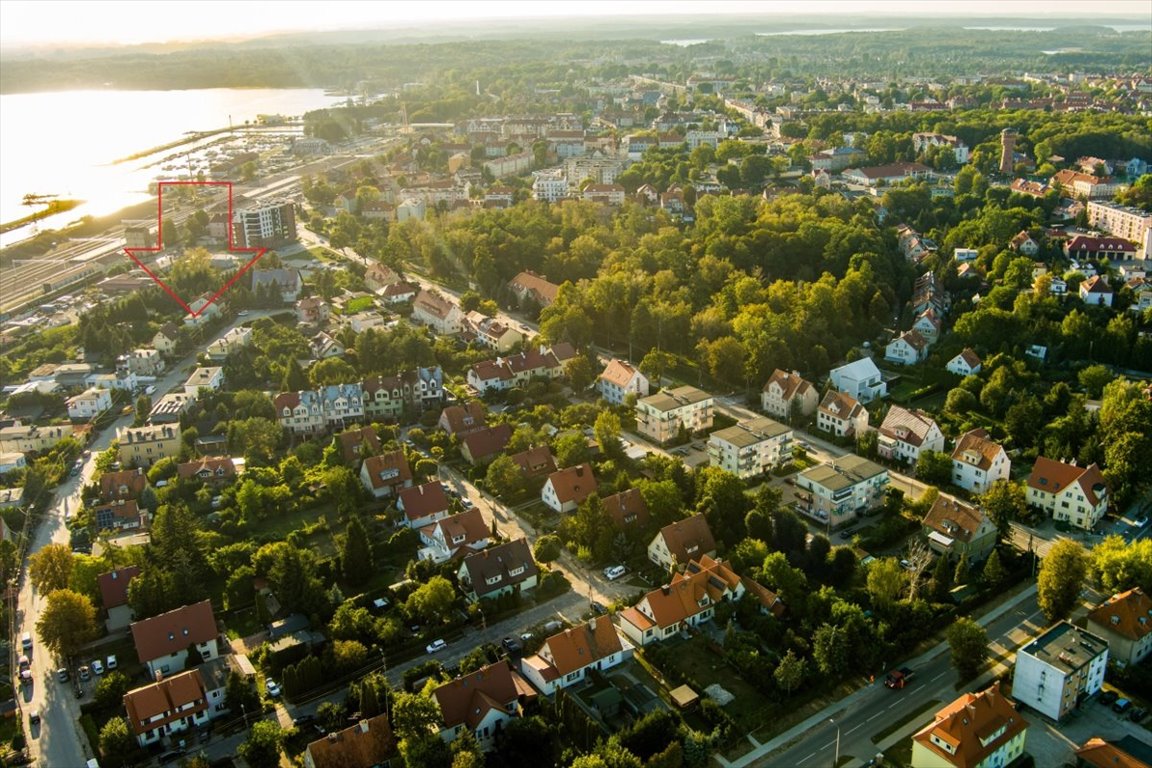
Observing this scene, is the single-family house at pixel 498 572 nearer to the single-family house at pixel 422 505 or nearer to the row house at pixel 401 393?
the single-family house at pixel 422 505

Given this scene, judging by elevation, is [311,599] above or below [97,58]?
below

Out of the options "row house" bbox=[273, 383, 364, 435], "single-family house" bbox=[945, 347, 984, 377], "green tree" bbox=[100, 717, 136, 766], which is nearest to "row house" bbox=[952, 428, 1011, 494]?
"single-family house" bbox=[945, 347, 984, 377]

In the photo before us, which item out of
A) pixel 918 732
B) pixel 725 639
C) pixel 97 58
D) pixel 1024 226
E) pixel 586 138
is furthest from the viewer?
pixel 97 58

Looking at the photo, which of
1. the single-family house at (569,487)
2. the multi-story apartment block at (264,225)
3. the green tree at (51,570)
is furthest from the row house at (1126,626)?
the multi-story apartment block at (264,225)

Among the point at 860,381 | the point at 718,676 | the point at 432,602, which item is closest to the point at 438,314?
the point at 860,381

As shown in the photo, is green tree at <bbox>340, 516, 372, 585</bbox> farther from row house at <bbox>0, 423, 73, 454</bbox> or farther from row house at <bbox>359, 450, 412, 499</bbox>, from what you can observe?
row house at <bbox>0, 423, 73, 454</bbox>

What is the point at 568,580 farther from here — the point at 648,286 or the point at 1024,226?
the point at 1024,226

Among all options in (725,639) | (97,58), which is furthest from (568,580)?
(97,58)

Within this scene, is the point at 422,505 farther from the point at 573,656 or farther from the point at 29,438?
the point at 29,438
